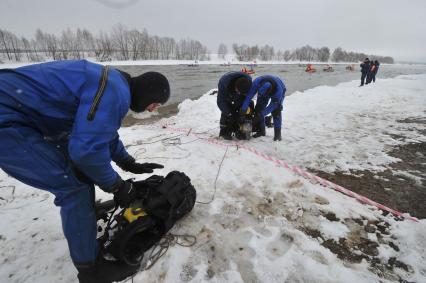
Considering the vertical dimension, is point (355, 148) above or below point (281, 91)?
below

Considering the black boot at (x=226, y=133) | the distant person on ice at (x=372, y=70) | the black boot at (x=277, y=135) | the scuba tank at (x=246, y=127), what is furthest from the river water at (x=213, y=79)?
the black boot at (x=277, y=135)

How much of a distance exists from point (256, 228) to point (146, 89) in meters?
1.85

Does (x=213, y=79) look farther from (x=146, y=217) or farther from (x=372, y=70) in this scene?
(x=146, y=217)

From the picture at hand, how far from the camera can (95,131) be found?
1627 mm

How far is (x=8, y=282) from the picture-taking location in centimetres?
207

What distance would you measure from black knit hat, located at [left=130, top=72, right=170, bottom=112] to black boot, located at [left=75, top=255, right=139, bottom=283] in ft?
4.51

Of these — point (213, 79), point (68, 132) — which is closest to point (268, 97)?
point (68, 132)

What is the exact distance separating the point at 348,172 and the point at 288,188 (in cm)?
133

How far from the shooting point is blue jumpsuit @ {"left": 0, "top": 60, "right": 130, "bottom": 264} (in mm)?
1602

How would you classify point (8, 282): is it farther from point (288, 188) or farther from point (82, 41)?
point (82, 41)

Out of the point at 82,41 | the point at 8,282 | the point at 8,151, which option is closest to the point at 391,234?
the point at 8,151

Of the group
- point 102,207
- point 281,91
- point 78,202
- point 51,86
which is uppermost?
point 51,86

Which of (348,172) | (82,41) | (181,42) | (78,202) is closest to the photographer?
(78,202)

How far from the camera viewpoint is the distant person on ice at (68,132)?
63.1 inches
